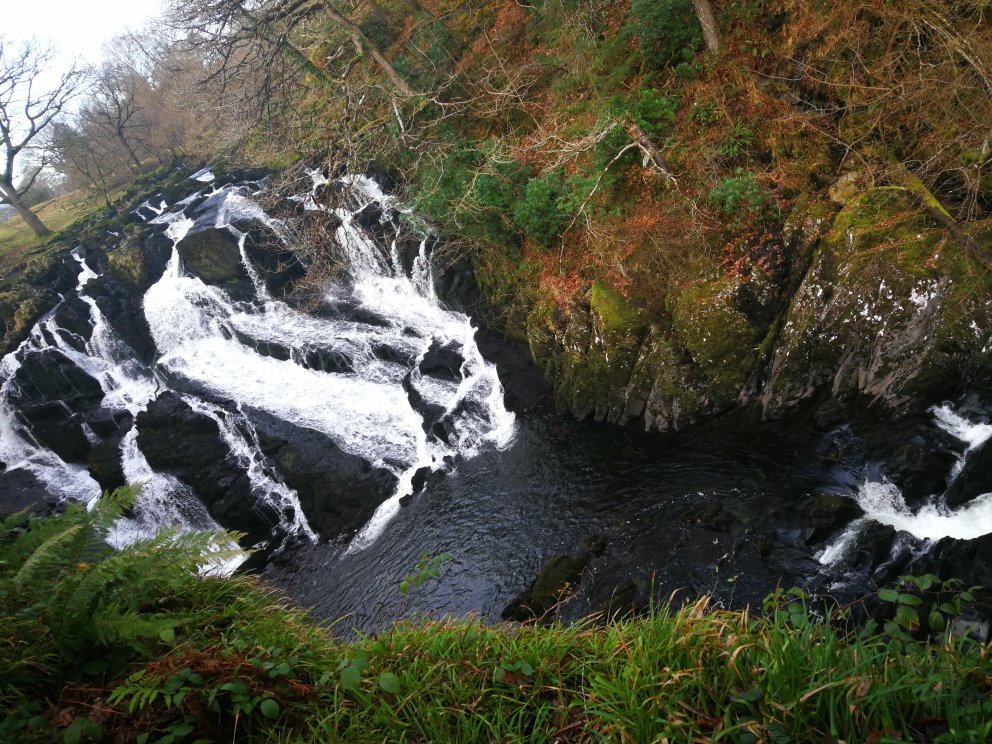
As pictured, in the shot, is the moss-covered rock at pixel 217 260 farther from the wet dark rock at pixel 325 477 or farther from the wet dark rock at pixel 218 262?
the wet dark rock at pixel 325 477

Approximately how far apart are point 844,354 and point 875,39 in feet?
14.6


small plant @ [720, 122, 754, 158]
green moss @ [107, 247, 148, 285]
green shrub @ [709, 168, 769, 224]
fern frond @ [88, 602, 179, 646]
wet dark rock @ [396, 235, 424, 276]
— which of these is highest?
green moss @ [107, 247, 148, 285]

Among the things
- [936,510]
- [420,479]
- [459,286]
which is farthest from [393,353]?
[936,510]

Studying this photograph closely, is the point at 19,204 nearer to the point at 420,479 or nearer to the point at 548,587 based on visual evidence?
the point at 420,479

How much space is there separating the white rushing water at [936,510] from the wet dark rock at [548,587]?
10.3 feet

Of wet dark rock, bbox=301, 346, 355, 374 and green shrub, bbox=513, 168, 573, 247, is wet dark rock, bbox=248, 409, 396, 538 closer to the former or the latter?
wet dark rock, bbox=301, 346, 355, 374

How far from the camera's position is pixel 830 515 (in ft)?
21.6

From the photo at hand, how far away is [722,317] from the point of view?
859 cm

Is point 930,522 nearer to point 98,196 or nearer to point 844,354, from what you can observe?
point 844,354

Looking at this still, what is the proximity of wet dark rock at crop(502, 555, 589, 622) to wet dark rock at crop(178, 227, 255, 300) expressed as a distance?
12303mm

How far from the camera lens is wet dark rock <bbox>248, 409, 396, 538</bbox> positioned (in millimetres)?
10594

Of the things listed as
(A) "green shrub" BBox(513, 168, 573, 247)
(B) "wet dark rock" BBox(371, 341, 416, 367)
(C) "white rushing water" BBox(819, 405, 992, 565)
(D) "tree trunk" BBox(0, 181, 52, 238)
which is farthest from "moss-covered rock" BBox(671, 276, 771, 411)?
(D) "tree trunk" BBox(0, 181, 52, 238)

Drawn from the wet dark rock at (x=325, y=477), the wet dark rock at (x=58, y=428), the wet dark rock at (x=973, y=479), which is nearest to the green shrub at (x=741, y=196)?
the wet dark rock at (x=973, y=479)

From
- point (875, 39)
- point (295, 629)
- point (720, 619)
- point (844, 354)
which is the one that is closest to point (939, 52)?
point (875, 39)
